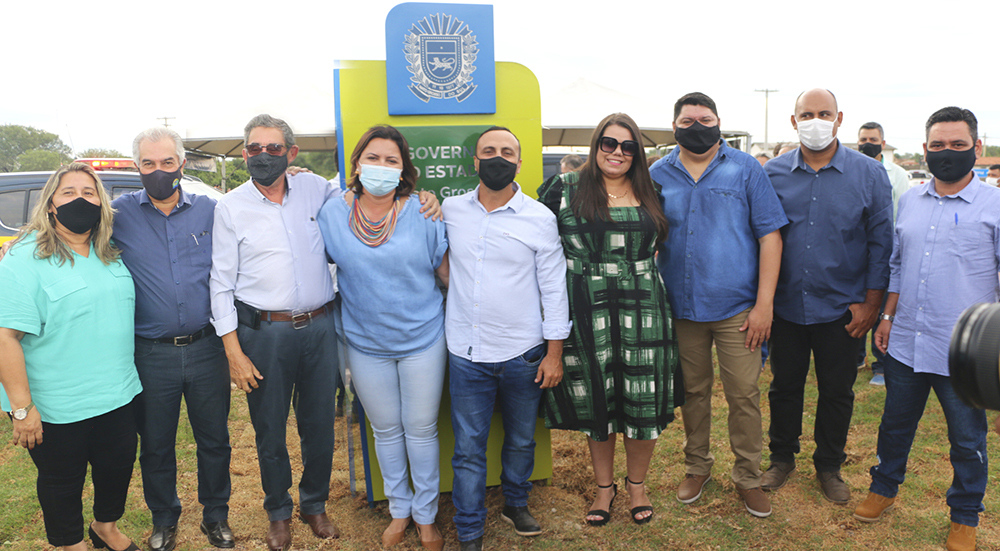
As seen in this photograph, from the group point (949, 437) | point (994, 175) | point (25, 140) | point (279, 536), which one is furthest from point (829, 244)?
point (25, 140)

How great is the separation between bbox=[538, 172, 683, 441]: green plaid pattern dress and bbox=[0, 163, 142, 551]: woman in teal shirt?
2000mm

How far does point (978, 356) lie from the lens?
1.61 metres

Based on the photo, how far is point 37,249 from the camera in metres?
2.52

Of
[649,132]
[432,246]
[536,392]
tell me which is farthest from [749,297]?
[649,132]

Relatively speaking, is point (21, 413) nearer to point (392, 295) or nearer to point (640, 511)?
point (392, 295)

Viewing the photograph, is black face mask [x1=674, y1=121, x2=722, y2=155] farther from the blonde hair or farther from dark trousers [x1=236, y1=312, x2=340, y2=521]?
the blonde hair

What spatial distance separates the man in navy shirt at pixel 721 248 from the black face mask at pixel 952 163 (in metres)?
0.71

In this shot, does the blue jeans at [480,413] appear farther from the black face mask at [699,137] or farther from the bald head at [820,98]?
the bald head at [820,98]

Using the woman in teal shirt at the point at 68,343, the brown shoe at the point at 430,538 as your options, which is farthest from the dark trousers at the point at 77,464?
the brown shoe at the point at 430,538

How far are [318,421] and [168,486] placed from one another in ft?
2.70

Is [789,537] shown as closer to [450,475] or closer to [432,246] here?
[450,475]

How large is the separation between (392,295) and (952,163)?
2710 mm

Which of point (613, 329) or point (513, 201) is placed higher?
point (513, 201)

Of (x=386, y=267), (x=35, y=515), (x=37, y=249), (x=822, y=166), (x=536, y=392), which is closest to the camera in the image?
(x=37, y=249)
